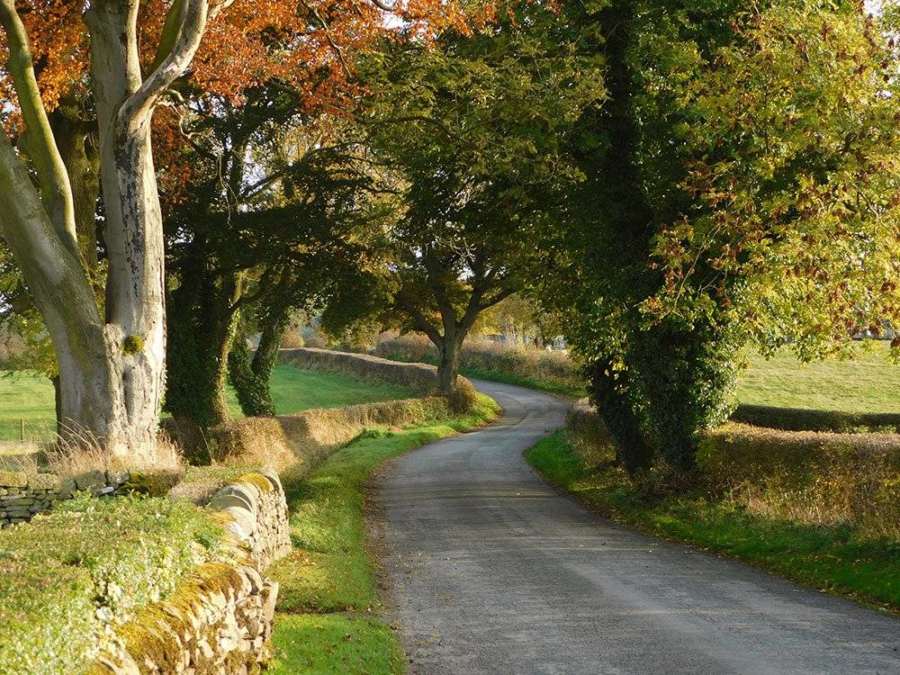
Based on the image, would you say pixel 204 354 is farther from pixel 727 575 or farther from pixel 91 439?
pixel 727 575

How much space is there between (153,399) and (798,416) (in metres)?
22.7

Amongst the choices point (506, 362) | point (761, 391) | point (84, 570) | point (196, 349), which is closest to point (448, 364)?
point (761, 391)

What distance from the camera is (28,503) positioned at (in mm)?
12547

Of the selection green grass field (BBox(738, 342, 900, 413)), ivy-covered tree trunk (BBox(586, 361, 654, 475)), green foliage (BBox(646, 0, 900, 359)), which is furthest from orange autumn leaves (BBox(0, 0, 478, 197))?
green grass field (BBox(738, 342, 900, 413))

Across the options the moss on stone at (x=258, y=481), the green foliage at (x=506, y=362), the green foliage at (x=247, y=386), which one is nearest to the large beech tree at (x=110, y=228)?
the moss on stone at (x=258, y=481)

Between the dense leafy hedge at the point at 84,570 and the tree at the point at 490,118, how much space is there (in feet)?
36.1

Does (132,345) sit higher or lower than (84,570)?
higher

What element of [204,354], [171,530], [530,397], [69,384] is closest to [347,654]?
[171,530]

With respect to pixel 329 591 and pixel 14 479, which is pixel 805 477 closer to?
pixel 329 591

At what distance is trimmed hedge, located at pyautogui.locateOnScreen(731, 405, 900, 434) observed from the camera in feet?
92.7

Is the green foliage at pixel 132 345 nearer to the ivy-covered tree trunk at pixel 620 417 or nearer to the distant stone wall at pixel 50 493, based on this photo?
the distant stone wall at pixel 50 493

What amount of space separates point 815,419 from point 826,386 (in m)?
14.3

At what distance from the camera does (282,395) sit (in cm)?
5525

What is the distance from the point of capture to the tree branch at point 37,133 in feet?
44.1
